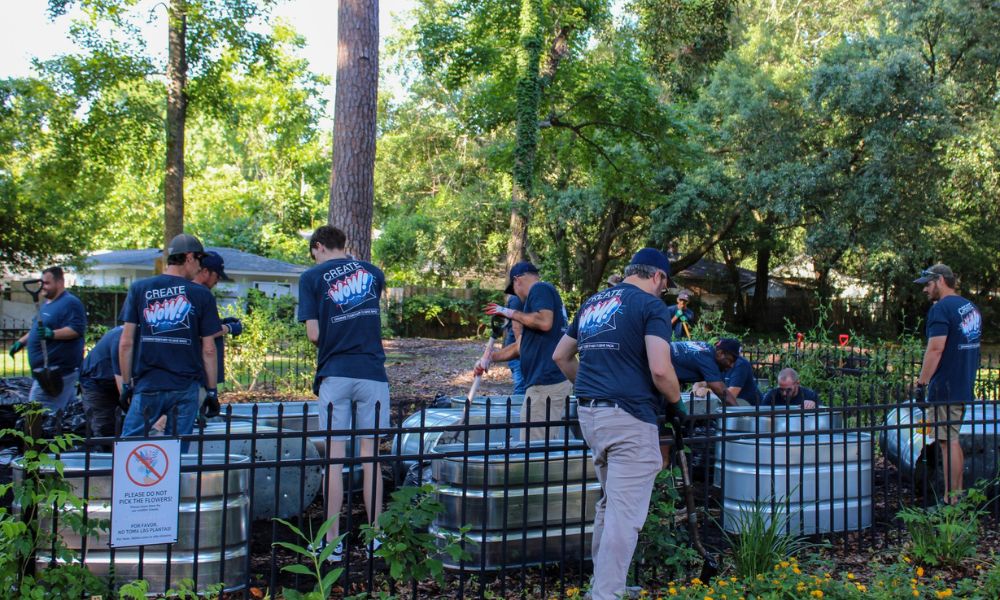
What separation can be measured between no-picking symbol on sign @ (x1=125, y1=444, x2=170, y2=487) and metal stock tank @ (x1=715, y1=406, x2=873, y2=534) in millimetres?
2904

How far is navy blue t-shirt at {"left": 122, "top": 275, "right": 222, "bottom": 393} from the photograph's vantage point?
4.56 m

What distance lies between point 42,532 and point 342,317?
1.77 meters

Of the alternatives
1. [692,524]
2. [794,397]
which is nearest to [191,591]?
[692,524]

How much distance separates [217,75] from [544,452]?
12.9 metres

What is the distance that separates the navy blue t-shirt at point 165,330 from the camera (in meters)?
4.56

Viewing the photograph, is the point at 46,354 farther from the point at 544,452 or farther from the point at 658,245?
the point at 658,245

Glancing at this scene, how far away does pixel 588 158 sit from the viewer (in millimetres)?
22172

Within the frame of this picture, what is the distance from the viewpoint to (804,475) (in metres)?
4.98

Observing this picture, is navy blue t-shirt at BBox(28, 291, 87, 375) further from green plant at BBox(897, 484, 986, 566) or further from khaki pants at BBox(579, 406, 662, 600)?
green plant at BBox(897, 484, 986, 566)

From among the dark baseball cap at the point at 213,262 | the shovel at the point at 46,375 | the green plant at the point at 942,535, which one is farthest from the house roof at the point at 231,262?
the green plant at the point at 942,535

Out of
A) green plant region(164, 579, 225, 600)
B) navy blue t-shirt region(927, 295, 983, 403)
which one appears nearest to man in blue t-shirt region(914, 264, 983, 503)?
navy blue t-shirt region(927, 295, 983, 403)

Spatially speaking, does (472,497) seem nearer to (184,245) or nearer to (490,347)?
(490,347)

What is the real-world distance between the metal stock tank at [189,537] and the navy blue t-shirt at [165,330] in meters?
0.83

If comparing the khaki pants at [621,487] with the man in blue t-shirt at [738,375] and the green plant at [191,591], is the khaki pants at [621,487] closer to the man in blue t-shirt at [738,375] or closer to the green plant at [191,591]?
the green plant at [191,591]
